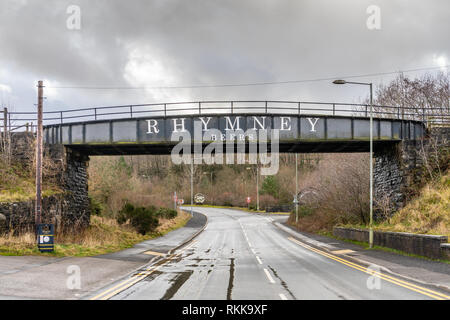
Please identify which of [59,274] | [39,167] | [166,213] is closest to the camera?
[59,274]

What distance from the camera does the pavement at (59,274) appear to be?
10.3m

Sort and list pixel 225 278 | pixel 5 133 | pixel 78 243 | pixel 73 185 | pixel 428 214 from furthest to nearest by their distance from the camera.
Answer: pixel 73 185 → pixel 5 133 → pixel 428 214 → pixel 78 243 → pixel 225 278

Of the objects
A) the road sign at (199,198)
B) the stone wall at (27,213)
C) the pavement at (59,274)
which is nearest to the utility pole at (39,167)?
the stone wall at (27,213)

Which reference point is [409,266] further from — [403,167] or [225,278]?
[403,167]

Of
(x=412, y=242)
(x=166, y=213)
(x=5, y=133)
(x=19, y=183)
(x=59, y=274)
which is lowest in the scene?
(x=166, y=213)

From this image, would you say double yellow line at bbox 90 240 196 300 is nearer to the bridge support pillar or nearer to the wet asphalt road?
the wet asphalt road

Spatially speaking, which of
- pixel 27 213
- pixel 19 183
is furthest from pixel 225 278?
pixel 19 183

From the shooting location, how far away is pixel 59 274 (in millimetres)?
13180

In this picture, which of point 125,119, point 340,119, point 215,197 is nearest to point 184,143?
point 125,119

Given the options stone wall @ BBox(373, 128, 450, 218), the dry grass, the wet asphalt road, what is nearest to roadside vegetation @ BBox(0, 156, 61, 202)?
the dry grass

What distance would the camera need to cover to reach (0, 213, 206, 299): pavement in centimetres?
1033

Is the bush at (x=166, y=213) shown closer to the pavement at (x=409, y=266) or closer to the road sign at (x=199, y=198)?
the pavement at (x=409, y=266)
